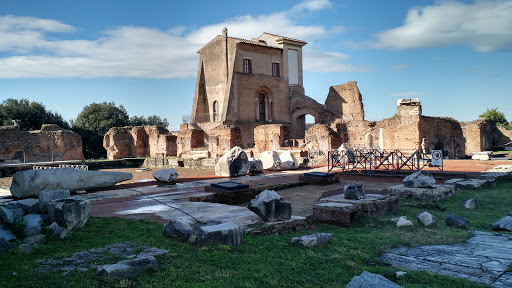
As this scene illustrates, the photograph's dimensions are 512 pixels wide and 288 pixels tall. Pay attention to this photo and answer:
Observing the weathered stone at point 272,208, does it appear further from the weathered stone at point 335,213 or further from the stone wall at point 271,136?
the stone wall at point 271,136

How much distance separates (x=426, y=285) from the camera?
3109 mm

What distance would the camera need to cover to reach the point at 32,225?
4.39 metres

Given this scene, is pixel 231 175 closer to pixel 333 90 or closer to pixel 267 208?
pixel 267 208

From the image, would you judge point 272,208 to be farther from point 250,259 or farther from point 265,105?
point 265,105

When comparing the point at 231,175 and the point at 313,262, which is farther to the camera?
the point at 231,175

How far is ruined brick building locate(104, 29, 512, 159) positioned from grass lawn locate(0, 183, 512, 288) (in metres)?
17.7

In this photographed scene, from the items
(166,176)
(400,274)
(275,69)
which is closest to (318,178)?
(166,176)

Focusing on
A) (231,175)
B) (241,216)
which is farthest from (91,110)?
(241,216)

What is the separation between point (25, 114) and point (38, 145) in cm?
1141

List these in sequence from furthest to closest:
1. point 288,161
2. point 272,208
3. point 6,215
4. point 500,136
Result: point 500,136 < point 288,161 < point 272,208 < point 6,215

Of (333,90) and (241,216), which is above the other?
(333,90)

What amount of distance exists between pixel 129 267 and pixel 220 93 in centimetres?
3317

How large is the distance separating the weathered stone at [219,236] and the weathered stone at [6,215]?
2343 millimetres

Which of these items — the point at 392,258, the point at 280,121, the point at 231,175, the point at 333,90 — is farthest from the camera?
the point at 280,121
